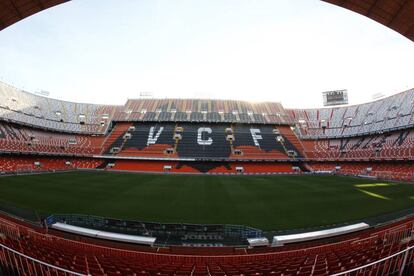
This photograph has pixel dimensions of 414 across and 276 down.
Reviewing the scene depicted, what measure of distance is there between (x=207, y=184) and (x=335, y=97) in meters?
50.2

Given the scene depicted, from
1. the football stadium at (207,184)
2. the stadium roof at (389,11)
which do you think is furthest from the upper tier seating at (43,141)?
the stadium roof at (389,11)

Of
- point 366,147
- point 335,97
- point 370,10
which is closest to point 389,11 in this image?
point 370,10

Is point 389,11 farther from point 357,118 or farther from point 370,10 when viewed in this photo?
point 357,118

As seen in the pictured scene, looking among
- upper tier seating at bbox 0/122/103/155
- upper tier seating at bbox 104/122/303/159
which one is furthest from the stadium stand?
upper tier seating at bbox 0/122/103/155

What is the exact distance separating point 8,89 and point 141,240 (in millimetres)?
51580

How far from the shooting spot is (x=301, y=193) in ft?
64.1

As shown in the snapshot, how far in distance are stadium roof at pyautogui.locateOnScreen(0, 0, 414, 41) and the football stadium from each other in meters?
0.03

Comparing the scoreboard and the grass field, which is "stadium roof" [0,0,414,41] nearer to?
the grass field

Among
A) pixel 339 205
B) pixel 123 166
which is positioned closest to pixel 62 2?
pixel 339 205

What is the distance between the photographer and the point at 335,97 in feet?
186

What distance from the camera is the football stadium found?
5895 millimetres

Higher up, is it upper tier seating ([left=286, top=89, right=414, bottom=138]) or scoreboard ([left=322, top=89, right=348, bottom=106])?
scoreboard ([left=322, top=89, right=348, bottom=106])

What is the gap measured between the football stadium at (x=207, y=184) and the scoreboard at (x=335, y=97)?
0.29 m

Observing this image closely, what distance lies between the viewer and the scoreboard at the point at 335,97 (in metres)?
56.2
